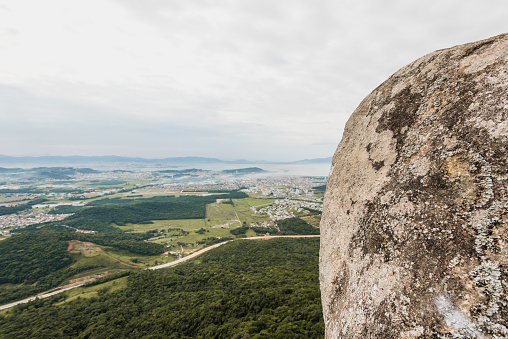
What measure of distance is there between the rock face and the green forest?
16.5m

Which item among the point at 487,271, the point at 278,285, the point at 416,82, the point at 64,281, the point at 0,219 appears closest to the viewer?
the point at 487,271

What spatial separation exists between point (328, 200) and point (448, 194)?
500 centimetres

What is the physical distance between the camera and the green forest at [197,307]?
23328mm

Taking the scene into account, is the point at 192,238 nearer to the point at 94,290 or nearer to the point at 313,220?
the point at 94,290

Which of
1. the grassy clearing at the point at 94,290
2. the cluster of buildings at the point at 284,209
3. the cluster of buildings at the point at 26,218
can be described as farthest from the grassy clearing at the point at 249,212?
the cluster of buildings at the point at 26,218

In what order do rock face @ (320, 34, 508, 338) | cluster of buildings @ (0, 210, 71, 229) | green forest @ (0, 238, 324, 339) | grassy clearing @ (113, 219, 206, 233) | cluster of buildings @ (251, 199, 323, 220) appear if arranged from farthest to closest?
cluster of buildings @ (251, 199, 323, 220) → cluster of buildings @ (0, 210, 71, 229) → grassy clearing @ (113, 219, 206, 233) → green forest @ (0, 238, 324, 339) → rock face @ (320, 34, 508, 338)

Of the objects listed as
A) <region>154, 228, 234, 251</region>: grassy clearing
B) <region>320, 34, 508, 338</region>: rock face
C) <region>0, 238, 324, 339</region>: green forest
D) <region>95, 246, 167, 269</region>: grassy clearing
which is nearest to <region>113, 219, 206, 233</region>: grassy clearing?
<region>154, 228, 234, 251</region>: grassy clearing

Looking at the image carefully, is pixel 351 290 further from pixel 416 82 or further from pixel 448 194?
pixel 416 82

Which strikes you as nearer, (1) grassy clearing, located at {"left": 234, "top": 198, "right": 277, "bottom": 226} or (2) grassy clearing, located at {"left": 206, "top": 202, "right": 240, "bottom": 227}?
(2) grassy clearing, located at {"left": 206, "top": 202, "right": 240, "bottom": 227}

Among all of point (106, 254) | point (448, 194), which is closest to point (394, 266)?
point (448, 194)

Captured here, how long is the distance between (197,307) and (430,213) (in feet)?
114

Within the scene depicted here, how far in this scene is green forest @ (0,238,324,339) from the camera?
23.3 m

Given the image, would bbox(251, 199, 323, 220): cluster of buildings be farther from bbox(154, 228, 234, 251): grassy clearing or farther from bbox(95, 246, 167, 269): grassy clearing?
bbox(95, 246, 167, 269): grassy clearing

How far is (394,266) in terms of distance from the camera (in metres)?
4.81
